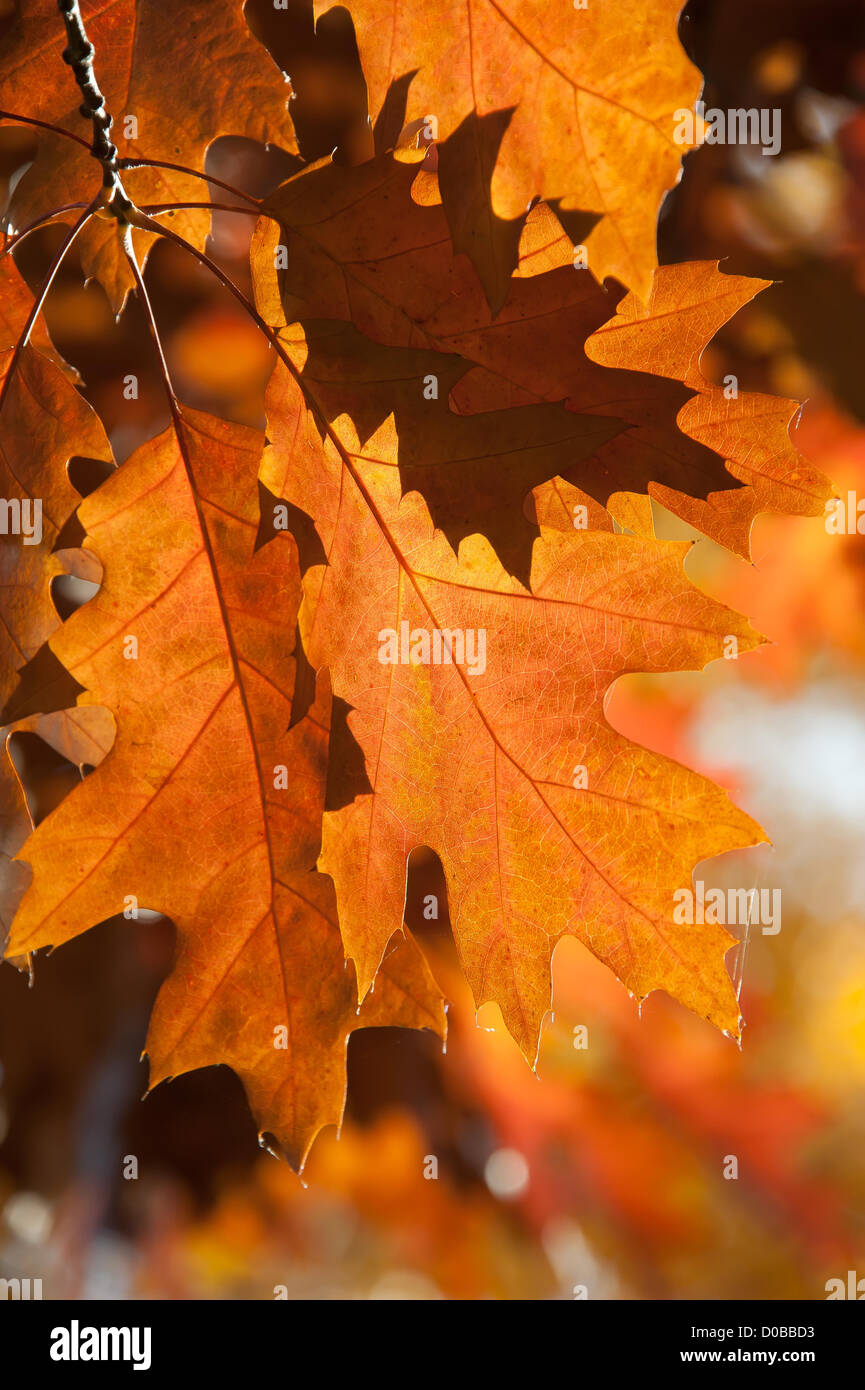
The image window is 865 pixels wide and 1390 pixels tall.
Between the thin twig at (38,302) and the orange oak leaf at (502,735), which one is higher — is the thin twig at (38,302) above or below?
above

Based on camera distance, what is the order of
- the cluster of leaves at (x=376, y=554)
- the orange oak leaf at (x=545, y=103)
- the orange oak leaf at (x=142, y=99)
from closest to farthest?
the orange oak leaf at (x=545, y=103) → the cluster of leaves at (x=376, y=554) → the orange oak leaf at (x=142, y=99)

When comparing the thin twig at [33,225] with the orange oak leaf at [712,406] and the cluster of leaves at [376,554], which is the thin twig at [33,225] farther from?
the orange oak leaf at [712,406]

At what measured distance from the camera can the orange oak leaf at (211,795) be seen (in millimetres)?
562

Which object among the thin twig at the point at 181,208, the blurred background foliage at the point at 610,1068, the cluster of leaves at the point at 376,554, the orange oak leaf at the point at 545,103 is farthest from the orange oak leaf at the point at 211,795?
the blurred background foliage at the point at 610,1068

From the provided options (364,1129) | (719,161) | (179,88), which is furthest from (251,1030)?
(719,161)

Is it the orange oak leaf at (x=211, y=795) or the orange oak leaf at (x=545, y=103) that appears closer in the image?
the orange oak leaf at (x=545, y=103)

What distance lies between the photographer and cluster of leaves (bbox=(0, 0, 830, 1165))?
0.47 m

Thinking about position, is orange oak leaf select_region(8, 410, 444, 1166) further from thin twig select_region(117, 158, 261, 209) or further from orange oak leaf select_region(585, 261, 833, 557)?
orange oak leaf select_region(585, 261, 833, 557)

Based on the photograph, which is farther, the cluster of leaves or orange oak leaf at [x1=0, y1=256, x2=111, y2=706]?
orange oak leaf at [x1=0, y1=256, x2=111, y2=706]

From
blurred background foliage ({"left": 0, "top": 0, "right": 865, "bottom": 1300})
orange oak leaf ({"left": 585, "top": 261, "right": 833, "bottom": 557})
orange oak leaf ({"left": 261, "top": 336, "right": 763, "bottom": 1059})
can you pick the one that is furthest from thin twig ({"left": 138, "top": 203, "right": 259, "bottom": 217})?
blurred background foliage ({"left": 0, "top": 0, "right": 865, "bottom": 1300})

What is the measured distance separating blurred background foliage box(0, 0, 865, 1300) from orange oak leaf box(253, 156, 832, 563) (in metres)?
1.35

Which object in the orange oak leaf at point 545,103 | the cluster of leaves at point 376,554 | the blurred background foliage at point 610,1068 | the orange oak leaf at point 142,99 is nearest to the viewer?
the orange oak leaf at point 545,103

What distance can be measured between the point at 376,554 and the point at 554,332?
151 mm

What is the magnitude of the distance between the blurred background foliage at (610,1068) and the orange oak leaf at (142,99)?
1175 mm
